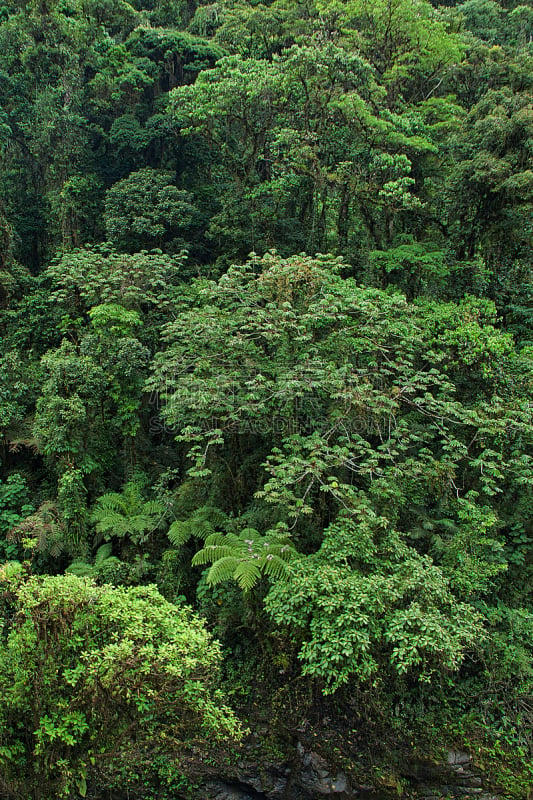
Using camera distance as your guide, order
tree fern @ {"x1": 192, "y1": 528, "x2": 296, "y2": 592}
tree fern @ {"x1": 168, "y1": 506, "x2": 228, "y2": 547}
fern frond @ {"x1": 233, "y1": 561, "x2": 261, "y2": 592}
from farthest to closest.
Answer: tree fern @ {"x1": 168, "y1": 506, "x2": 228, "y2": 547} → tree fern @ {"x1": 192, "y1": 528, "x2": 296, "y2": 592} → fern frond @ {"x1": 233, "y1": 561, "x2": 261, "y2": 592}

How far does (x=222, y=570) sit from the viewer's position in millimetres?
7867

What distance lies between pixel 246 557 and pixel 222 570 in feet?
1.34

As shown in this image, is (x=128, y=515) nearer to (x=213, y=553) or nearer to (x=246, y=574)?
(x=213, y=553)

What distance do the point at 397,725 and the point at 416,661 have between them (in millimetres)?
2054

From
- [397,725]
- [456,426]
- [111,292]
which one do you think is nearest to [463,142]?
[456,426]

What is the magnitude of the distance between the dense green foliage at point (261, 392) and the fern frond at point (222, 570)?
0.17 ft

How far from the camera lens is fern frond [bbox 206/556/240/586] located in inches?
308

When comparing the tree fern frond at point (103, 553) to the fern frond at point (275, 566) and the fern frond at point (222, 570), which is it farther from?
the fern frond at point (275, 566)

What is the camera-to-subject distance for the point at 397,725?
27.0ft

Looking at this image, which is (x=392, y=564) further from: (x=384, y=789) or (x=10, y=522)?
(x=10, y=522)

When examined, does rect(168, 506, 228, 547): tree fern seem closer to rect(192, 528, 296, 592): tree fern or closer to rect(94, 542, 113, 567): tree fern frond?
rect(192, 528, 296, 592): tree fern

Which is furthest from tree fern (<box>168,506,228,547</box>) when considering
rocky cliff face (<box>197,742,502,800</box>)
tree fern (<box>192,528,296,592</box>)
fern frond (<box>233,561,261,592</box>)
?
rocky cliff face (<box>197,742,502,800</box>)

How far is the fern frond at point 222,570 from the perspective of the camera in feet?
25.7

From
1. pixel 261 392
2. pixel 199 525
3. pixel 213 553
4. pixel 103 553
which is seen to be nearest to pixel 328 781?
pixel 213 553
